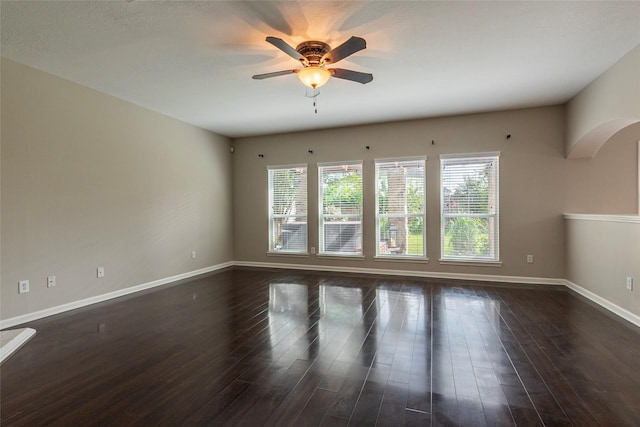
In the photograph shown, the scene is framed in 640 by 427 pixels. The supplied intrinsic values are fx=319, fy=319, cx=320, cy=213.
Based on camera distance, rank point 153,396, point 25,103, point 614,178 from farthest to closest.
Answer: point 614,178 < point 25,103 < point 153,396

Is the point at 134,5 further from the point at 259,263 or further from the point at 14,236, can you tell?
the point at 259,263

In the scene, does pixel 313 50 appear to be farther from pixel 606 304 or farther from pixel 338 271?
pixel 606 304

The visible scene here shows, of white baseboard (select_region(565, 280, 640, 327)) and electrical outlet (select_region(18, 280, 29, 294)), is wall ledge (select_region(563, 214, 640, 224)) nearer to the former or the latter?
white baseboard (select_region(565, 280, 640, 327))

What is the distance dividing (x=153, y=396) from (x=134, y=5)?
9.42ft

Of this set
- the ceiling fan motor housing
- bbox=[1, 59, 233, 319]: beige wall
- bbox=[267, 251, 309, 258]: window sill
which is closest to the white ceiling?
the ceiling fan motor housing

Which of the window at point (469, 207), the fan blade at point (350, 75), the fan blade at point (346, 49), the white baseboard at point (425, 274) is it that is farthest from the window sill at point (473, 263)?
the fan blade at point (346, 49)

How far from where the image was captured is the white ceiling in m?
2.56

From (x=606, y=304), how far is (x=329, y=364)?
3609mm

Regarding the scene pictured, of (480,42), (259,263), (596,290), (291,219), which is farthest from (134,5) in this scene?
(596,290)

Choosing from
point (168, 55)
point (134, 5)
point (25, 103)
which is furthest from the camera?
point (25, 103)

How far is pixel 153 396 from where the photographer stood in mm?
2072

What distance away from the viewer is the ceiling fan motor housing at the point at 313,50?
297 cm

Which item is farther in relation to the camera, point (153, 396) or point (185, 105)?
point (185, 105)

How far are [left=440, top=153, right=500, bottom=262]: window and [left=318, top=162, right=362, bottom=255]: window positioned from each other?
4.99ft
